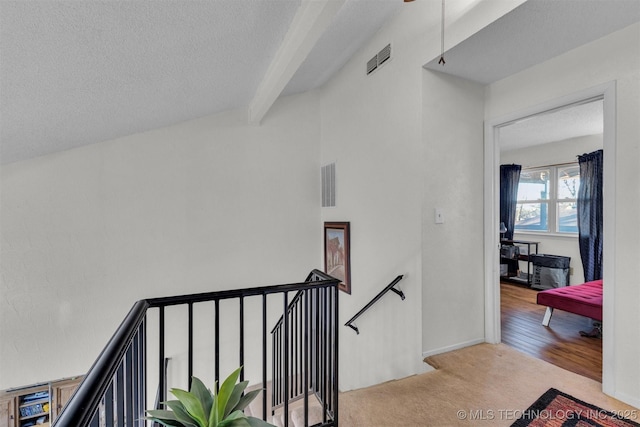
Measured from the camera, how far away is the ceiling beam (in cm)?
195

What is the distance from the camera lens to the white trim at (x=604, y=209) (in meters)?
1.97

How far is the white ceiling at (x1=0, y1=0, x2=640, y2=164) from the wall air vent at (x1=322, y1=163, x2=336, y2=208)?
1.45 meters

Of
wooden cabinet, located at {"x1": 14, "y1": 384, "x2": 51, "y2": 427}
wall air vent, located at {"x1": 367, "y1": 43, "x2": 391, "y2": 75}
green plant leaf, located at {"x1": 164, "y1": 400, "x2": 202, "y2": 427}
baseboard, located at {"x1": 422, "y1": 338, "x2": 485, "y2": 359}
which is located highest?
wall air vent, located at {"x1": 367, "y1": 43, "x2": 391, "y2": 75}

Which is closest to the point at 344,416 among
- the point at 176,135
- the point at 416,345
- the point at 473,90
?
the point at 416,345

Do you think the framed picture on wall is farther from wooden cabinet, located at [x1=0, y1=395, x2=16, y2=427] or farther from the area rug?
wooden cabinet, located at [x1=0, y1=395, x2=16, y2=427]

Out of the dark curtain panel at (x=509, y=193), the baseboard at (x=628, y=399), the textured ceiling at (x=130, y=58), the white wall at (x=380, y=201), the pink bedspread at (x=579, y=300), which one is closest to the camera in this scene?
the textured ceiling at (x=130, y=58)

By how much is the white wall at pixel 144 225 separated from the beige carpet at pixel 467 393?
232 centimetres

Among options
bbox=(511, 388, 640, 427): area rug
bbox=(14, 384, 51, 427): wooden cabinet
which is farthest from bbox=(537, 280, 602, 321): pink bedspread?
bbox=(14, 384, 51, 427): wooden cabinet

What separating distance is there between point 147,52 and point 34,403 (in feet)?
12.5

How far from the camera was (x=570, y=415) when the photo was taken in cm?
182

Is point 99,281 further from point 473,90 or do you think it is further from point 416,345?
point 473,90

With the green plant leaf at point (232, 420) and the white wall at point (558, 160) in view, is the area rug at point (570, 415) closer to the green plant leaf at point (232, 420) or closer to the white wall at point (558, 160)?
the green plant leaf at point (232, 420)

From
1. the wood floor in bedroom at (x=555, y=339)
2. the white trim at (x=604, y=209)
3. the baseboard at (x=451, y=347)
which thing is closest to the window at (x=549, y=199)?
the wood floor in bedroom at (x=555, y=339)

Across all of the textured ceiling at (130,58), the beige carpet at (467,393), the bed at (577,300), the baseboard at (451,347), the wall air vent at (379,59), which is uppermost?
the wall air vent at (379,59)
